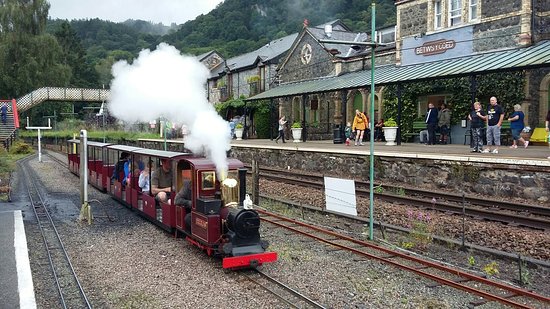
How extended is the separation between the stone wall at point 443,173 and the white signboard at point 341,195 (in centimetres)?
284

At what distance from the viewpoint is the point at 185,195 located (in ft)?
29.5

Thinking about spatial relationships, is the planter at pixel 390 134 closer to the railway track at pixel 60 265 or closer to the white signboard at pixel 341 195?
the white signboard at pixel 341 195

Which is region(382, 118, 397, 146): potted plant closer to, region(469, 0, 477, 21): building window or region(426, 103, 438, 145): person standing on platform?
region(426, 103, 438, 145): person standing on platform

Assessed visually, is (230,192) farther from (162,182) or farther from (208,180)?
(162,182)

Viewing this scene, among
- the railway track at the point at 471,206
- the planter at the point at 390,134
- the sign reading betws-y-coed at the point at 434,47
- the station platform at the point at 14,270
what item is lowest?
the station platform at the point at 14,270

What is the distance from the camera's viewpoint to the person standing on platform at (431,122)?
17.8 metres

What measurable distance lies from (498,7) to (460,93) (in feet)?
12.8

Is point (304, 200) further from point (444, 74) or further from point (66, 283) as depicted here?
point (66, 283)

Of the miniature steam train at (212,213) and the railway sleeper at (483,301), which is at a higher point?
the miniature steam train at (212,213)

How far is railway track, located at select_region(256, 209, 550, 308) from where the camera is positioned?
6.57 m

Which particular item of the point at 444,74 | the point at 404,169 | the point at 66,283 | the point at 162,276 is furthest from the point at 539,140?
the point at 66,283

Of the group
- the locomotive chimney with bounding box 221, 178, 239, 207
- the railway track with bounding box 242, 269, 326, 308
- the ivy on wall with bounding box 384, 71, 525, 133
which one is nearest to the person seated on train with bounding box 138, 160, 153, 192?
the locomotive chimney with bounding box 221, 178, 239, 207

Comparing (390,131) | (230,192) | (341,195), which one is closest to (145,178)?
(230,192)

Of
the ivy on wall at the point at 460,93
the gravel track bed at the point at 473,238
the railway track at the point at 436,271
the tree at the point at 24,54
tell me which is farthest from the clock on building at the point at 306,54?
the tree at the point at 24,54
